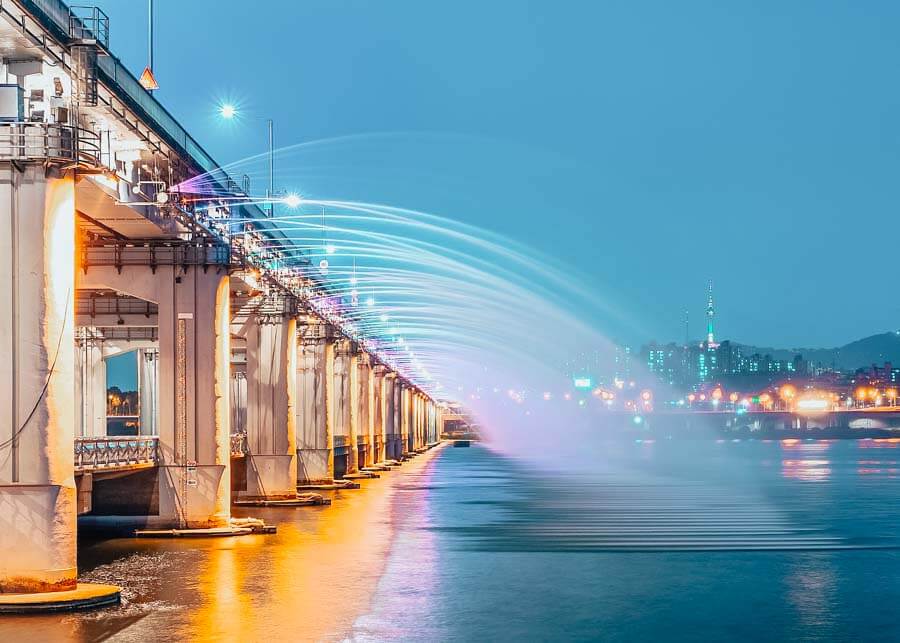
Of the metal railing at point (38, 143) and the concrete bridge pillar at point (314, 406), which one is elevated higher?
the metal railing at point (38, 143)

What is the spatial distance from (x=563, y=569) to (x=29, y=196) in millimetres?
16454

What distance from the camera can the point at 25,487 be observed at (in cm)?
2686

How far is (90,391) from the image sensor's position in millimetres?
79375

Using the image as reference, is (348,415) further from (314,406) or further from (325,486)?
(325,486)

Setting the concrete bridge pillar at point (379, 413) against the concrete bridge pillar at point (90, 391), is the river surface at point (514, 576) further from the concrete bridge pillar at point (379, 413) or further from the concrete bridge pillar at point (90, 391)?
the concrete bridge pillar at point (379, 413)

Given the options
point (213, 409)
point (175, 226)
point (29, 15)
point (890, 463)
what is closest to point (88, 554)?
point (213, 409)

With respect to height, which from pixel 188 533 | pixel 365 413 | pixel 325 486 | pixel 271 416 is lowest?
pixel 188 533

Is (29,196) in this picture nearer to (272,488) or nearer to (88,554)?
(88,554)

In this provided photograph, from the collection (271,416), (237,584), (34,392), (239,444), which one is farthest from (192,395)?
(239,444)

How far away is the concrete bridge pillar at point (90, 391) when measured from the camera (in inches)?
3061

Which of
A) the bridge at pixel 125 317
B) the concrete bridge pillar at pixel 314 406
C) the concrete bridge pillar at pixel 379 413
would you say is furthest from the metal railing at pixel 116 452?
the concrete bridge pillar at pixel 379 413

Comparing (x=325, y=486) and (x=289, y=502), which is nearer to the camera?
(x=289, y=502)

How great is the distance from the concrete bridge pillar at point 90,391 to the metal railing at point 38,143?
50.6 metres

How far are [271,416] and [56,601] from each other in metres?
34.2
